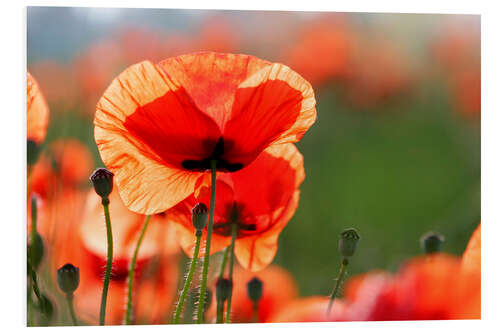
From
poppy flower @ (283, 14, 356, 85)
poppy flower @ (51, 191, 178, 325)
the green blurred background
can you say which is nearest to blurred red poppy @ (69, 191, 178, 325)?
poppy flower @ (51, 191, 178, 325)

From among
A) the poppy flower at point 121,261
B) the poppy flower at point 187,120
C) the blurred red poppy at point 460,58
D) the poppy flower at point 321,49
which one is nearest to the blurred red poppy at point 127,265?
the poppy flower at point 121,261

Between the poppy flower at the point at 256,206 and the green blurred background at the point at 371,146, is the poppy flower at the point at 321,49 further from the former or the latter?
the poppy flower at the point at 256,206

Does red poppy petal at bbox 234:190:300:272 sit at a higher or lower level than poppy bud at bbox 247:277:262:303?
higher

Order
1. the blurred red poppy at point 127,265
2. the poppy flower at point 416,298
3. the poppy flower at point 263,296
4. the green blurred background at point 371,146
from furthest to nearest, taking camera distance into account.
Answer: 1. the green blurred background at point 371,146
2. the poppy flower at point 263,296
3. the blurred red poppy at point 127,265
4. the poppy flower at point 416,298

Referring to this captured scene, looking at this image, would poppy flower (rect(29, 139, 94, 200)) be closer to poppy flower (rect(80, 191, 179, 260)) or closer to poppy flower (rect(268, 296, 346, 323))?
poppy flower (rect(80, 191, 179, 260))

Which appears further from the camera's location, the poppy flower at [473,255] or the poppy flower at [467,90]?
the poppy flower at [467,90]

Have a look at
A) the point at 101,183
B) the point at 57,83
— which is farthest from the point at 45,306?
the point at 57,83
